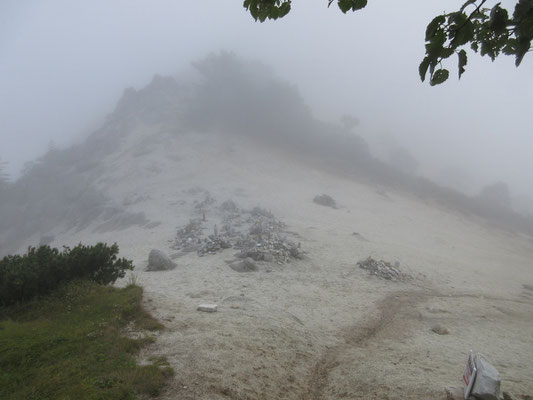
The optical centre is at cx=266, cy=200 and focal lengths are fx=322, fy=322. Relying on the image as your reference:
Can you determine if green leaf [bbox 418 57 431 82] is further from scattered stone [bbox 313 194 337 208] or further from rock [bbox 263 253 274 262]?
scattered stone [bbox 313 194 337 208]

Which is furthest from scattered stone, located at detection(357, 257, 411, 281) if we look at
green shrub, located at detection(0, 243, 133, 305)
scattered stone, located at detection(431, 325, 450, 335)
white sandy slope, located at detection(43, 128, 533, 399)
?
green shrub, located at detection(0, 243, 133, 305)

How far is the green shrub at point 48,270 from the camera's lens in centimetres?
822

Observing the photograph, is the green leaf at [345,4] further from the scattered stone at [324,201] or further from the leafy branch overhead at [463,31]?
the scattered stone at [324,201]

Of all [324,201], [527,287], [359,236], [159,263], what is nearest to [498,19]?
[159,263]

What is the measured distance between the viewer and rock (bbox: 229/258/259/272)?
1628 cm

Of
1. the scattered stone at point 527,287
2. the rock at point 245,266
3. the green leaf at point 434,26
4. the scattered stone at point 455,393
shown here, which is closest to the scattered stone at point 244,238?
the rock at point 245,266

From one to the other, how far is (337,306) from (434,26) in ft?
38.6

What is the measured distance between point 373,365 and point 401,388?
48.2 inches

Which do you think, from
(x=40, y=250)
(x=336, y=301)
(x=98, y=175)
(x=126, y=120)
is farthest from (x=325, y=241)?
(x=126, y=120)

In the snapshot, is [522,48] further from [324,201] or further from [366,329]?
[324,201]

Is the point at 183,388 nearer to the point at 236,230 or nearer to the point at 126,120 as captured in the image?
the point at 236,230

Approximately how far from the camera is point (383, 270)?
1744cm

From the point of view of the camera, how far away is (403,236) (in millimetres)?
30719

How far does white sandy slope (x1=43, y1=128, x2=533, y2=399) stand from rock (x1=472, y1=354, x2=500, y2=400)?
94 cm
